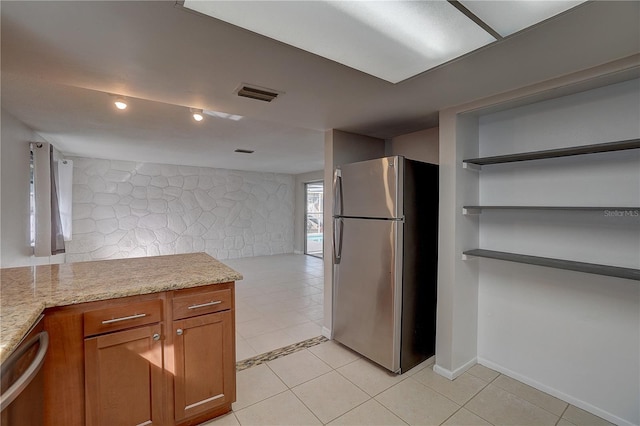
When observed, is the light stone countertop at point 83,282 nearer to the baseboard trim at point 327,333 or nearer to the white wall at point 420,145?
the baseboard trim at point 327,333

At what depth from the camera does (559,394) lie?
6.55 ft

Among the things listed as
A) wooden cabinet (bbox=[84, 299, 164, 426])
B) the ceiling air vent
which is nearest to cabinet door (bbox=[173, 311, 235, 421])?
wooden cabinet (bbox=[84, 299, 164, 426])

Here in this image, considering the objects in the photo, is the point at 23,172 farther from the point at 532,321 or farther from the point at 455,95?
the point at 532,321

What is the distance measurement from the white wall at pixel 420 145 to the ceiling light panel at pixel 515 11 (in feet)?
5.52

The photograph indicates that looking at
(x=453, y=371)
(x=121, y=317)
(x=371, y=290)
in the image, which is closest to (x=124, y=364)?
(x=121, y=317)

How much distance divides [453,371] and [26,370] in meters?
2.54

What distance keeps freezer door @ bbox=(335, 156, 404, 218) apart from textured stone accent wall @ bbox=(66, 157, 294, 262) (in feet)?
16.5

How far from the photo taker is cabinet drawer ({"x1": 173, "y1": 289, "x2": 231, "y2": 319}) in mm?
1616

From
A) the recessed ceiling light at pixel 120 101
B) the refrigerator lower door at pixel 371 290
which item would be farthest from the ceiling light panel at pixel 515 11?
the recessed ceiling light at pixel 120 101

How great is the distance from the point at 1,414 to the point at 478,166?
2.97 meters

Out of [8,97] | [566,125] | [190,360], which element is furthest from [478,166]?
[8,97]

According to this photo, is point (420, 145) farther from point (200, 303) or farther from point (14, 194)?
point (14, 194)

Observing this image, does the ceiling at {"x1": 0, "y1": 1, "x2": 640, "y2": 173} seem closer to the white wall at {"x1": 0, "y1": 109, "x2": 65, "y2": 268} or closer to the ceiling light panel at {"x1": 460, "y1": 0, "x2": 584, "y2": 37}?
the ceiling light panel at {"x1": 460, "y1": 0, "x2": 584, "y2": 37}

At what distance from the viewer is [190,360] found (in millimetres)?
1648
